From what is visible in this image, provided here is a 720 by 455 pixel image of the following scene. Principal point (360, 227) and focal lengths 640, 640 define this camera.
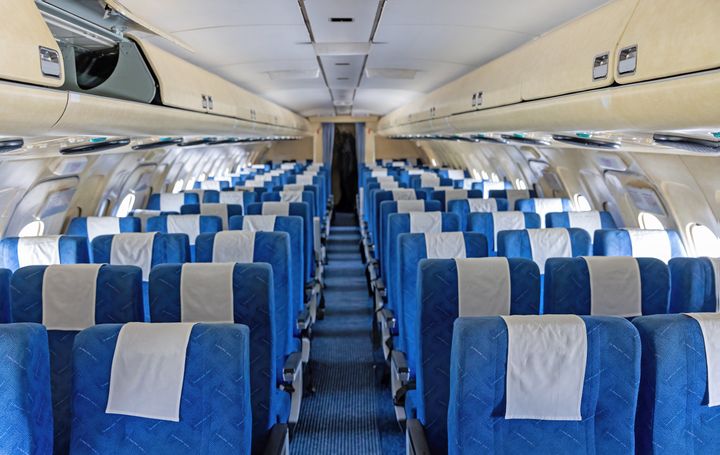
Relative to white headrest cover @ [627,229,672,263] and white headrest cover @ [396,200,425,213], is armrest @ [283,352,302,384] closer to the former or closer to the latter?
white headrest cover @ [627,229,672,263]

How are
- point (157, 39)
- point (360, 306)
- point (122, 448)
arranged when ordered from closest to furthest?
point (122, 448) < point (157, 39) < point (360, 306)

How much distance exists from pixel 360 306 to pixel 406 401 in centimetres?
421

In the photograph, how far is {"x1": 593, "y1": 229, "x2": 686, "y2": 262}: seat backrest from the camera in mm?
5043

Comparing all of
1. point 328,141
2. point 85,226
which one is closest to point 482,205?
point 85,226

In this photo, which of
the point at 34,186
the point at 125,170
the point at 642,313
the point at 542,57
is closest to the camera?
the point at 642,313

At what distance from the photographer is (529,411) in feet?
7.04

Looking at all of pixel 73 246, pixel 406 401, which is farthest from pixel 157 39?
pixel 406 401

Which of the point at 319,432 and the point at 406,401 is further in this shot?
the point at 319,432

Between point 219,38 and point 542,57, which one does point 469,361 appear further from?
point 219,38

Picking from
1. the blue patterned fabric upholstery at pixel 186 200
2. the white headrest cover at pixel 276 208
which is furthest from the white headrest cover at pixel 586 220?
the blue patterned fabric upholstery at pixel 186 200

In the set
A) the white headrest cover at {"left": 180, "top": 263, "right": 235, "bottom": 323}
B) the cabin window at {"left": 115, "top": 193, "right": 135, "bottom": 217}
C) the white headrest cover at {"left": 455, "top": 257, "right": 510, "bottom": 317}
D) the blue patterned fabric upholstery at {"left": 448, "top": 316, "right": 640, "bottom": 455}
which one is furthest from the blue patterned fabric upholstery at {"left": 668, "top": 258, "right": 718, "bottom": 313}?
the cabin window at {"left": 115, "top": 193, "right": 135, "bottom": 217}

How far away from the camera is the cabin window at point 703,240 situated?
554cm

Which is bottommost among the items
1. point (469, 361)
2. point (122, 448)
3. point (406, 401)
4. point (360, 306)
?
point (360, 306)

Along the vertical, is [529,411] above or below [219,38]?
below
